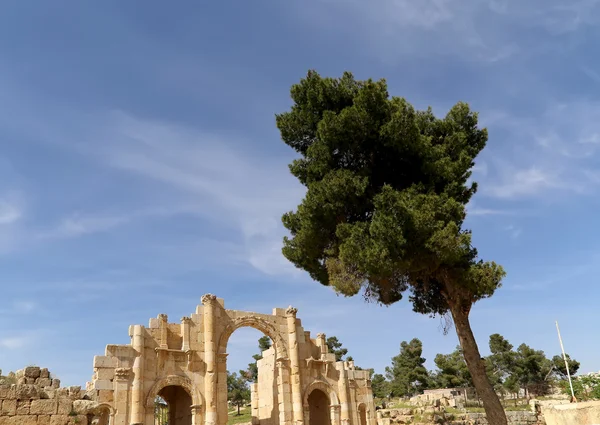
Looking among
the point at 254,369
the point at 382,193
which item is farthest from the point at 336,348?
the point at 382,193

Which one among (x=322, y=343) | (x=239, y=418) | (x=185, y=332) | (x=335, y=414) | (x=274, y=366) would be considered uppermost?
(x=185, y=332)

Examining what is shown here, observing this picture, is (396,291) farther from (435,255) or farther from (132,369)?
(132,369)

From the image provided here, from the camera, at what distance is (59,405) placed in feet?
27.7

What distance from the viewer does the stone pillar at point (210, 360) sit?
2120cm

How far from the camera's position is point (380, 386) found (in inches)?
2475

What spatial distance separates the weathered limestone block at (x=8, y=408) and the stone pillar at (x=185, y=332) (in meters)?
13.7

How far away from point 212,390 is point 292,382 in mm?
4246

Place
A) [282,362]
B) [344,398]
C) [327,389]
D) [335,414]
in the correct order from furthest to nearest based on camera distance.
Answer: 1. [344,398]
2. [327,389]
3. [335,414]
4. [282,362]

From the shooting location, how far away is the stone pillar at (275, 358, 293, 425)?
23.1 meters

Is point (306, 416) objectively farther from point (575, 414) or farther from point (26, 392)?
point (575, 414)

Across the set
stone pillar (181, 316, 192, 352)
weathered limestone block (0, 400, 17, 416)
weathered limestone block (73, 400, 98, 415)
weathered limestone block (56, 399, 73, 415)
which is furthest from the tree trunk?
weathered limestone block (0, 400, 17, 416)

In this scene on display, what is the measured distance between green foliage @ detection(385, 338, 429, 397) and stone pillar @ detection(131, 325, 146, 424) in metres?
43.6

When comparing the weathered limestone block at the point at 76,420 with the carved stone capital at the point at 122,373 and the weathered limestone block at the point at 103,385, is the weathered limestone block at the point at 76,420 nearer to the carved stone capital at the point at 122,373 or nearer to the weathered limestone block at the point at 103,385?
the weathered limestone block at the point at 103,385

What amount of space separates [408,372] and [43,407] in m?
56.5
